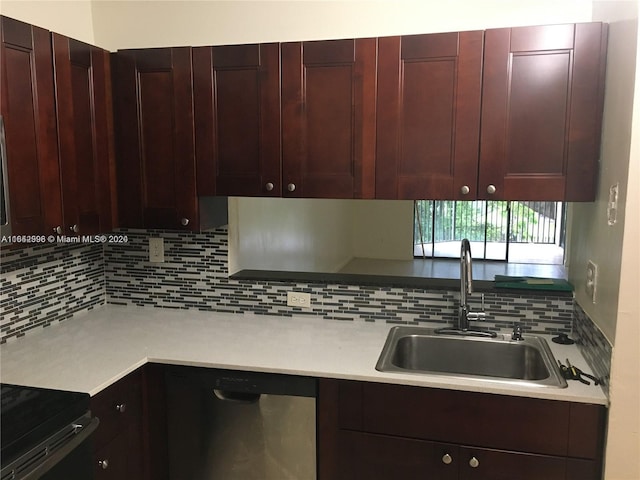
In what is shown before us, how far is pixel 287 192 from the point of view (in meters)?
2.13

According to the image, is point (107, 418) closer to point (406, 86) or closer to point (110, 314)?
point (110, 314)

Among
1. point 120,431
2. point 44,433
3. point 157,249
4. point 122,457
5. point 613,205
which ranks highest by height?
point 613,205

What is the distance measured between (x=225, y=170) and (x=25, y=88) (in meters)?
0.75

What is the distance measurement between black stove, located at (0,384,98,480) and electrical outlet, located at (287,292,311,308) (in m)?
1.07

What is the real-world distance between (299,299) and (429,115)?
1032 mm

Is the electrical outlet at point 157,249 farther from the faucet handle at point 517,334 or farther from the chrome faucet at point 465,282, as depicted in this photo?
the faucet handle at point 517,334

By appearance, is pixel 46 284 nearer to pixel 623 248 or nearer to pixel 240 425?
pixel 240 425

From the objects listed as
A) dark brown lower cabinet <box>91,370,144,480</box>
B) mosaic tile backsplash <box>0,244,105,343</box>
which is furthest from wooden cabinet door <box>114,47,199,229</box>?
dark brown lower cabinet <box>91,370,144,480</box>

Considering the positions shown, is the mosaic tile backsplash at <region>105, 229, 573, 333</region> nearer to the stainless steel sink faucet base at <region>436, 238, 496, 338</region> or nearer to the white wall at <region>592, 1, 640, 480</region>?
the stainless steel sink faucet base at <region>436, 238, 496, 338</region>

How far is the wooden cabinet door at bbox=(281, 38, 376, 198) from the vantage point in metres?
2.01

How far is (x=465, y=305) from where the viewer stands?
7.22 feet

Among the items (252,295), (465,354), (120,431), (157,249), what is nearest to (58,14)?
(157,249)

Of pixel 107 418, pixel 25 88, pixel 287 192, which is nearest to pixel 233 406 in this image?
pixel 107 418

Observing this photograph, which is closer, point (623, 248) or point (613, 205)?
point (623, 248)
